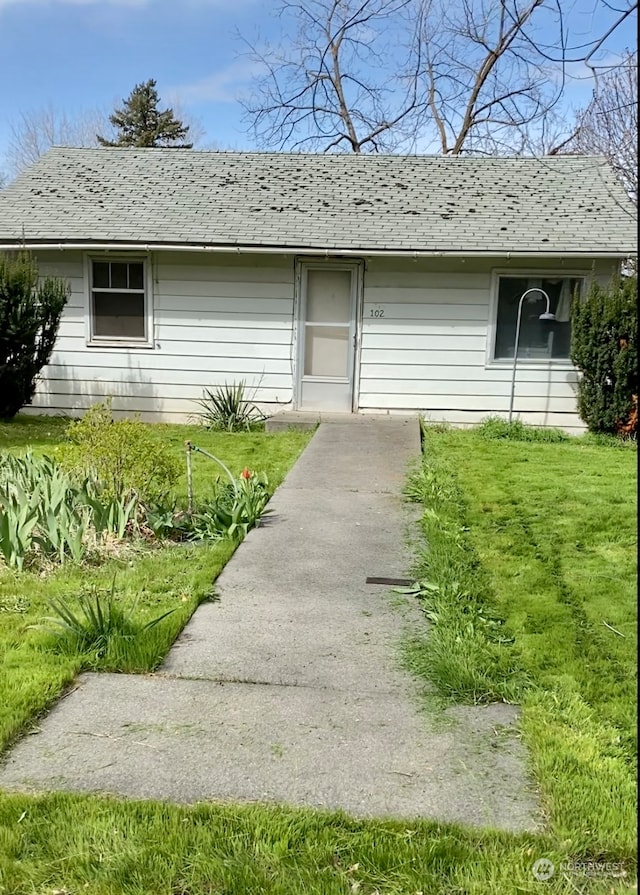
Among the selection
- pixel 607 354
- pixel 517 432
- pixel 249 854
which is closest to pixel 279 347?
pixel 517 432

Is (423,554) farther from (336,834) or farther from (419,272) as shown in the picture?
(419,272)

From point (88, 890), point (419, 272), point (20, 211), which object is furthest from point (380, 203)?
point (88, 890)

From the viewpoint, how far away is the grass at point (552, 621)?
230cm

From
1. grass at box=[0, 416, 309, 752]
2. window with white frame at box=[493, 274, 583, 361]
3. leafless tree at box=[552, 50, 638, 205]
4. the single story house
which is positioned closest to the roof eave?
the single story house

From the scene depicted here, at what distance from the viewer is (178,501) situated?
233 inches

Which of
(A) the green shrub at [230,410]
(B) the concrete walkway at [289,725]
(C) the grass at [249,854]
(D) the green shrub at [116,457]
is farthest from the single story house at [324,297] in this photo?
(C) the grass at [249,854]

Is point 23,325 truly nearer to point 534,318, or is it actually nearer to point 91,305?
point 91,305

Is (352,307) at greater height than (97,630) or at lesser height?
greater

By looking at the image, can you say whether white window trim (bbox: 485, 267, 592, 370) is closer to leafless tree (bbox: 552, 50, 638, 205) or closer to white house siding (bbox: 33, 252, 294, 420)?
leafless tree (bbox: 552, 50, 638, 205)

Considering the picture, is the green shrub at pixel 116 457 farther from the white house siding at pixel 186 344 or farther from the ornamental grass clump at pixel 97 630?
the white house siding at pixel 186 344

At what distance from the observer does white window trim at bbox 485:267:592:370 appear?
10180mm

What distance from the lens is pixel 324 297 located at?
10578 mm

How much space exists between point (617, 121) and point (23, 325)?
343 inches

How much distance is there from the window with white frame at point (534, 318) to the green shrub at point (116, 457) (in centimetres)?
673
